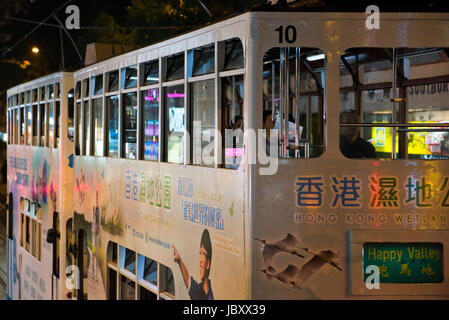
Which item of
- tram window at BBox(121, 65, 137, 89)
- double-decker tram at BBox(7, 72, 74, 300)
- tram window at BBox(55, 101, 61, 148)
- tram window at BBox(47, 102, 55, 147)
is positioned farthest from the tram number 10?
tram window at BBox(47, 102, 55, 147)

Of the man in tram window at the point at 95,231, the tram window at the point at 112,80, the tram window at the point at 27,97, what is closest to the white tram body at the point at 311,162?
the tram window at the point at 112,80

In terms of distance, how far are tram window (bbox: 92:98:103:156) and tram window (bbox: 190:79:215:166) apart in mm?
2867

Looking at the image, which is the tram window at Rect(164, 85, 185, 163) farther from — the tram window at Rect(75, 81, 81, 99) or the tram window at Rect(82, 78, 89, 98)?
the tram window at Rect(75, 81, 81, 99)

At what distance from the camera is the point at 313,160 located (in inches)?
203

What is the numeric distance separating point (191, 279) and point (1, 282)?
1474 cm

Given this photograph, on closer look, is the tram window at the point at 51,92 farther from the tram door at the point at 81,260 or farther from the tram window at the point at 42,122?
the tram door at the point at 81,260

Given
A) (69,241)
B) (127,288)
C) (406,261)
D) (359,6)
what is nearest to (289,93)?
(359,6)

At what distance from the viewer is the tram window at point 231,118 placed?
17.9 ft

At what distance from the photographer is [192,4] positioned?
80.0 ft

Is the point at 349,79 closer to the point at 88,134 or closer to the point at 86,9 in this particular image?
the point at 88,134

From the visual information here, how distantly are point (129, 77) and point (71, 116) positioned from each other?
11.9 feet

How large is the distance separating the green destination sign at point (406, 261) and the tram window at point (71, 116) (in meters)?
6.29

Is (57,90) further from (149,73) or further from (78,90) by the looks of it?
(149,73)

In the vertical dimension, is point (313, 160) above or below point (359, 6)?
below
